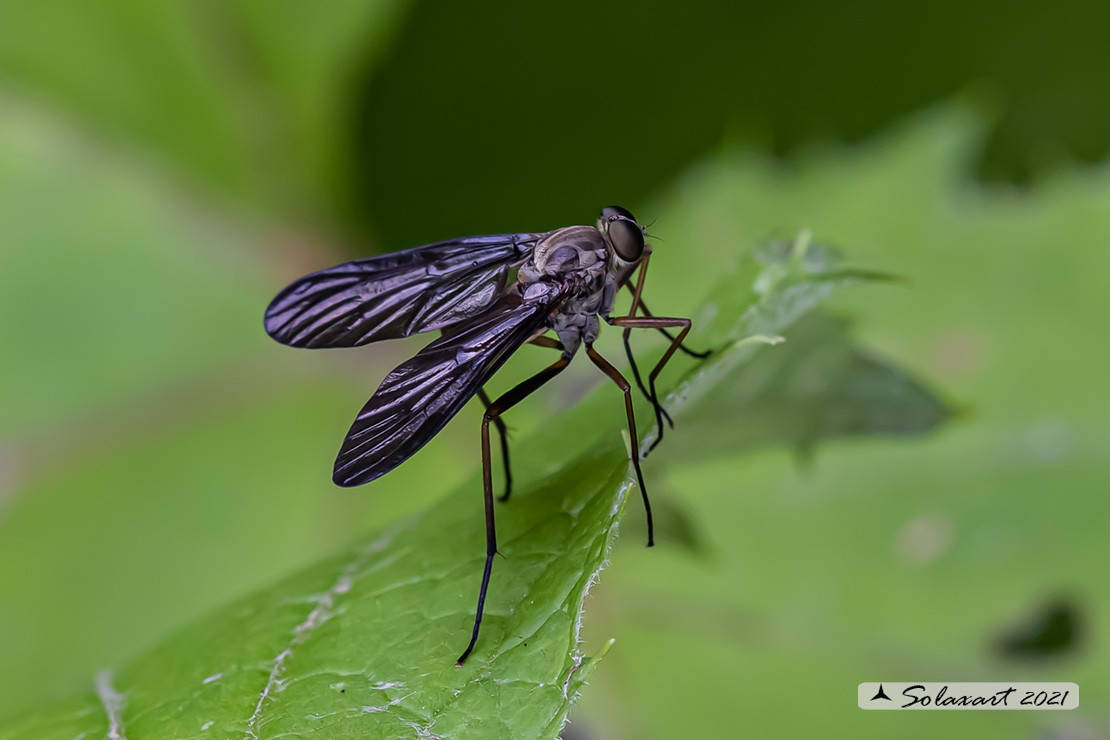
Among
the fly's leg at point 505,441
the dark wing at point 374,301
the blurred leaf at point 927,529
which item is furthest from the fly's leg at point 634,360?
the blurred leaf at point 927,529

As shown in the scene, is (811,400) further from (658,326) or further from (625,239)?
(625,239)

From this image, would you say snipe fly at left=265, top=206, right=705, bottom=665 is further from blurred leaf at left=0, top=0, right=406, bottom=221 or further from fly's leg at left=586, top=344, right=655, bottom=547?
blurred leaf at left=0, top=0, right=406, bottom=221

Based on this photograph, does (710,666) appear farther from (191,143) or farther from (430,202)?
(191,143)

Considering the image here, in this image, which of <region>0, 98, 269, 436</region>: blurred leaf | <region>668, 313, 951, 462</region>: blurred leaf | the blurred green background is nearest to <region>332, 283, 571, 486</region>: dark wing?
<region>668, 313, 951, 462</region>: blurred leaf

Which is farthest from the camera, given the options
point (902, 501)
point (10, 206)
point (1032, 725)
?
point (10, 206)

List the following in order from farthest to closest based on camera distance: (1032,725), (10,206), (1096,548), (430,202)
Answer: (430,202)
(10,206)
(1096,548)
(1032,725)

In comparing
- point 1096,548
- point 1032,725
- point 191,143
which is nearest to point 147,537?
point 191,143

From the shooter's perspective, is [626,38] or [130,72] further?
[626,38]

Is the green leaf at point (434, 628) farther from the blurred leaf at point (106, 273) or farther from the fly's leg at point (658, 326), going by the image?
the blurred leaf at point (106, 273)
